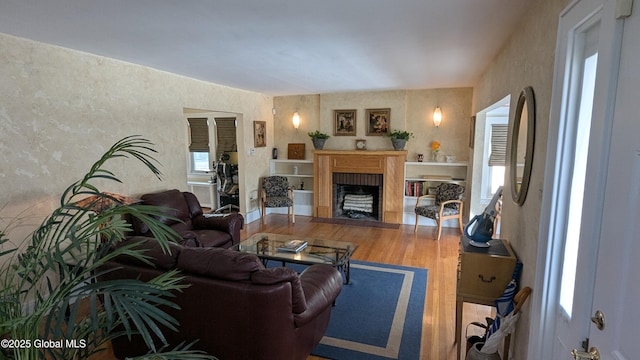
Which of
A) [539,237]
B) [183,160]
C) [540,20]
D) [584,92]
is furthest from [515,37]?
[183,160]

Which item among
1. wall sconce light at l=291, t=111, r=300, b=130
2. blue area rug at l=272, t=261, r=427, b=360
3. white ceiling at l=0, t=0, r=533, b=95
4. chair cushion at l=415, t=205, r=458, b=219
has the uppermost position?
white ceiling at l=0, t=0, r=533, b=95

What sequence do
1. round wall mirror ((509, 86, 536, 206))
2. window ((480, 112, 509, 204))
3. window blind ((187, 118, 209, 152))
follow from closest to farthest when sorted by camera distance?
1. round wall mirror ((509, 86, 536, 206))
2. window ((480, 112, 509, 204))
3. window blind ((187, 118, 209, 152))

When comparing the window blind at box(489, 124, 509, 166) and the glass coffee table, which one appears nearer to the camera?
the glass coffee table

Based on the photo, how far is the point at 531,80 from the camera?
2.10m

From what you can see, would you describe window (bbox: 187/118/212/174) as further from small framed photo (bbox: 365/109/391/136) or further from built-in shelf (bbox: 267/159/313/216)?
small framed photo (bbox: 365/109/391/136)

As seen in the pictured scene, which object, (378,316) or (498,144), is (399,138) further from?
(378,316)

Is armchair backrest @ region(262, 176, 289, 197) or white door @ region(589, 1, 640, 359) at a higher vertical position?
white door @ region(589, 1, 640, 359)

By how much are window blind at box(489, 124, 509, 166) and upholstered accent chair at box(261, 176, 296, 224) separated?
11.2 ft

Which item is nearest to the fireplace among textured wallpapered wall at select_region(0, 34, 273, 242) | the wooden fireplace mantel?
the wooden fireplace mantel

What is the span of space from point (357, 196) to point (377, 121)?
1468mm

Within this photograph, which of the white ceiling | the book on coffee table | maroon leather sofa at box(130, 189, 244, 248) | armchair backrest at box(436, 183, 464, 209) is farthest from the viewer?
armchair backrest at box(436, 183, 464, 209)

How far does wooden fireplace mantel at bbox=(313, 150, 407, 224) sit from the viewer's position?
6.05 m

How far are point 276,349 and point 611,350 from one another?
4.96 ft

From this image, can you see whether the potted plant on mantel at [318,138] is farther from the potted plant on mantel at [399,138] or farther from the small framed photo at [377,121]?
the potted plant on mantel at [399,138]
